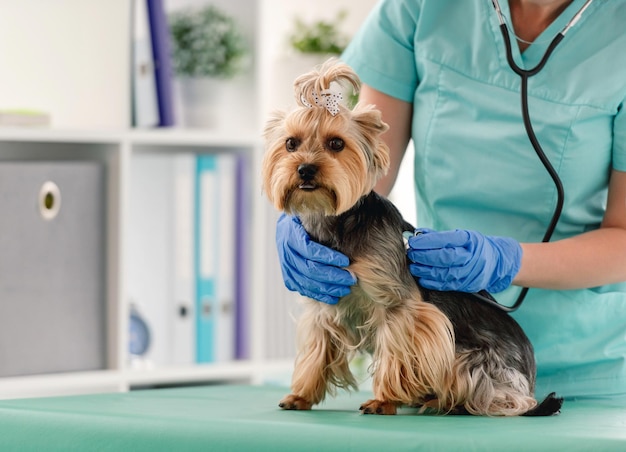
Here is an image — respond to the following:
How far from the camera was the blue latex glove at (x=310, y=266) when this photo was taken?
50.7 inches

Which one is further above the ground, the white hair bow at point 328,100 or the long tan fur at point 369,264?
the white hair bow at point 328,100

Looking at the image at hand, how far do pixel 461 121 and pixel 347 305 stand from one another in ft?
1.29

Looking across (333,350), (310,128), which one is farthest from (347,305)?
(310,128)

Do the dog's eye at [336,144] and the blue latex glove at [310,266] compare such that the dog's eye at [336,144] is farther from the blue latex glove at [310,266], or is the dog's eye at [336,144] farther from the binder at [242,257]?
the binder at [242,257]

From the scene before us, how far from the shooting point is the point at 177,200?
2.38 m

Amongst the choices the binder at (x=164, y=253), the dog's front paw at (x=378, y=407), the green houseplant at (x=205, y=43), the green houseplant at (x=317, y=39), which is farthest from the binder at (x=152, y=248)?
the dog's front paw at (x=378, y=407)

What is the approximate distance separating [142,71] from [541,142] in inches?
44.9

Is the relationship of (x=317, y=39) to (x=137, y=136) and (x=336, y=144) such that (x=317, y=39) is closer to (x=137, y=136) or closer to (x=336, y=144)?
(x=137, y=136)

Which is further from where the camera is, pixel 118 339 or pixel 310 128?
pixel 118 339

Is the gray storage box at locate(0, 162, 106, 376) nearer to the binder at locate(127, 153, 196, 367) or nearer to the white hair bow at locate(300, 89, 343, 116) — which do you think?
the binder at locate(127, 153, 196, 367)

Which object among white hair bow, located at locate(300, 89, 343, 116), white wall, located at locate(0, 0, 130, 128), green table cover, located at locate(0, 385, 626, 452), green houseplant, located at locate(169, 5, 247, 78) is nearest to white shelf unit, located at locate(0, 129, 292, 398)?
white wall, located at locate(0, 0, 130, 128)

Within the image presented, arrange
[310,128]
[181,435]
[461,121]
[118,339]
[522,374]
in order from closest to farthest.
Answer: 1. [181,435]
2. [310,128]
3. [522,374]
4. [461,121]
5. [118,339]

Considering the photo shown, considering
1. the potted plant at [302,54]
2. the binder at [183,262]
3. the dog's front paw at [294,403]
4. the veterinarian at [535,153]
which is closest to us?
the dog's front paw at [294,403]

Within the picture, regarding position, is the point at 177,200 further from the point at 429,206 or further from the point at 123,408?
the point at 123,408
